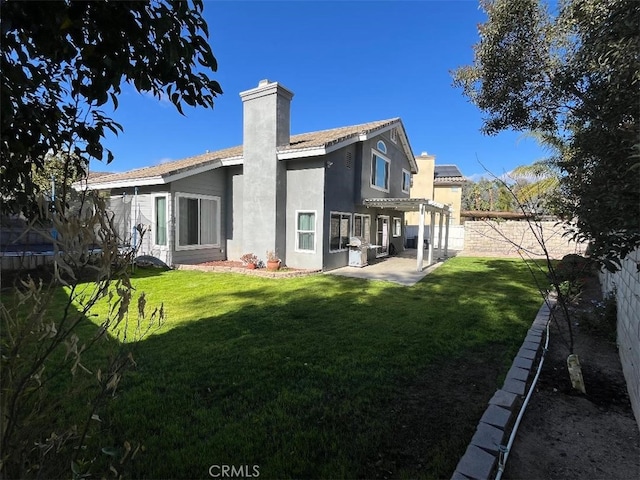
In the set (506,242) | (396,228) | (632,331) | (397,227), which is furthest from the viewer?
(506,242)

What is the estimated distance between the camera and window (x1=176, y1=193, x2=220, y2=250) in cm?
1306

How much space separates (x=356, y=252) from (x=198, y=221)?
21.7ft

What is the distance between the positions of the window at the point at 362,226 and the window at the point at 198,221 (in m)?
5.99

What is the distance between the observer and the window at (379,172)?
1591 cm

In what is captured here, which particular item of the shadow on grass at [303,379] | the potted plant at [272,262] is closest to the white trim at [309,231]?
the potted plant at [272,262]

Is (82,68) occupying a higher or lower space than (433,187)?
lower

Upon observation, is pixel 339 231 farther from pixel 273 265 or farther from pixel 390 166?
pixel 390 166

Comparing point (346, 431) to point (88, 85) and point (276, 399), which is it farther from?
point (88, 85)

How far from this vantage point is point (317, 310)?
289 inches

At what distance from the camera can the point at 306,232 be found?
511 inches

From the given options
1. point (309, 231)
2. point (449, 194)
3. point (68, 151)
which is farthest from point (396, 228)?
point (68, 151)

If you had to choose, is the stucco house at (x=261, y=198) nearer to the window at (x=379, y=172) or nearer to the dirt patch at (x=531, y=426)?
the window at (x=379, y=172)

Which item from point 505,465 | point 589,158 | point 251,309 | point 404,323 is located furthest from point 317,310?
point 589,158

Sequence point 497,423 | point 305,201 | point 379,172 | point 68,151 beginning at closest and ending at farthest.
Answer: point 68,151, point 497,423, point 305,201, point 379,172
